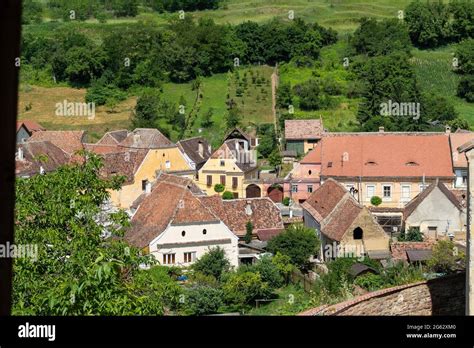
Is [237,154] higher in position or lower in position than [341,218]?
higher

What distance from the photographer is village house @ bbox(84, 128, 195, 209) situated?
1316cm

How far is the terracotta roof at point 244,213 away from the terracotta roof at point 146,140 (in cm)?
313

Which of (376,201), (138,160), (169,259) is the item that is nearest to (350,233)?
(169,259)

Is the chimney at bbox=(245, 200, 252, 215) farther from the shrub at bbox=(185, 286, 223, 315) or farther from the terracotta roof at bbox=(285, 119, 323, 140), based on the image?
the terracotta roof at bbox=(285, 119, 323, 140)

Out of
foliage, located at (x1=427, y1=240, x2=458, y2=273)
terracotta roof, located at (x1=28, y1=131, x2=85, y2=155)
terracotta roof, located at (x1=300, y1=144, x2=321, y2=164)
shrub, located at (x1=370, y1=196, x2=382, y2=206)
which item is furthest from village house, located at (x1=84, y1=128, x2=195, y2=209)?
foliage, located at (x1=427, y1=240, x2=458, y2=273)

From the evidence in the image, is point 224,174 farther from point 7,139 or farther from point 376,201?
point 7,139

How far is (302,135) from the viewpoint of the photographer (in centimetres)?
1827

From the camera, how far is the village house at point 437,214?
10805mm

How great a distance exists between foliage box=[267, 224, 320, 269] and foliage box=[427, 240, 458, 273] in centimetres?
181

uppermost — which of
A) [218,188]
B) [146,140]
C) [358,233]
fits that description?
[146,140]

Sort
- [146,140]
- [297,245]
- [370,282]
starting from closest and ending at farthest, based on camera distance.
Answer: [370,282] < [297,245] < [146,140]

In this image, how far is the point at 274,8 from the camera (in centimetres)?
3033

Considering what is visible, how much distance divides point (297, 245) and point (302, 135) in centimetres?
849
